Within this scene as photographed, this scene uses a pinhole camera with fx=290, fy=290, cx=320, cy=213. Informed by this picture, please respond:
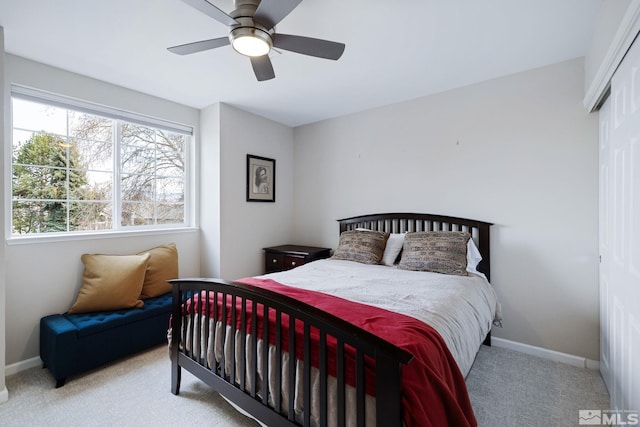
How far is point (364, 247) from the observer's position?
3.10 meters

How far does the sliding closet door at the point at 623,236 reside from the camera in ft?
4.58

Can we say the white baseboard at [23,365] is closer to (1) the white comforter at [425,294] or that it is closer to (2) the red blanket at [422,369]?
(1) the white comforter at [425,294]

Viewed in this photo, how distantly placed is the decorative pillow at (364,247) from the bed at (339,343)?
43cm

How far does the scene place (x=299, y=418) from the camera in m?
1.37

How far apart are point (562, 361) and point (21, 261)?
4629 millimetres

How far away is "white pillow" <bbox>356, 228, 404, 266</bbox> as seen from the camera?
301cm

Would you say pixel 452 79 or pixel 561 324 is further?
pixel 452 79

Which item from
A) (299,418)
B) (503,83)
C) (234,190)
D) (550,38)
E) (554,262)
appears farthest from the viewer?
(234,190)

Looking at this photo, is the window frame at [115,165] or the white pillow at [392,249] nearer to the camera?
the window frame at [115,165]

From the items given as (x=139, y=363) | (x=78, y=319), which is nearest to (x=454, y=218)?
(x=139, y=363)

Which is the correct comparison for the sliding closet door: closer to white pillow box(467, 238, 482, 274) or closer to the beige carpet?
the beige carpet

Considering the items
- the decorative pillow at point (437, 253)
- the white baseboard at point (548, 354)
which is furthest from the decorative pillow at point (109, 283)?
the white baseboard at point (548, 354)

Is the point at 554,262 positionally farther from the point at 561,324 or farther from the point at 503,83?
the point at 503,83

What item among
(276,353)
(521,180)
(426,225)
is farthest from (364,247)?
(276,353)
